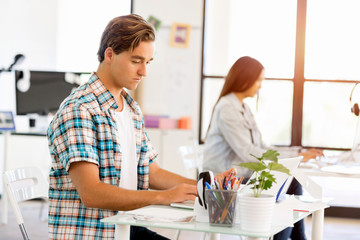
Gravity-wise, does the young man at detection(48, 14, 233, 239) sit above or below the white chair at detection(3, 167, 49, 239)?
above

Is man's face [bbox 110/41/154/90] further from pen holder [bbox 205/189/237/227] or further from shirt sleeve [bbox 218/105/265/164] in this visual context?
shirt sleeve [bbox 218/105/265/164]

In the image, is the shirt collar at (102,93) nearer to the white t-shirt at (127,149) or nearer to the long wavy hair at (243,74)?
the white t-shirt at (127,149)

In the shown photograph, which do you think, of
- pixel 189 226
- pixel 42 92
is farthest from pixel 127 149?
pixel 42 92

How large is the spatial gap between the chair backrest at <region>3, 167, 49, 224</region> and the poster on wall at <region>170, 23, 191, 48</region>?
2.99m

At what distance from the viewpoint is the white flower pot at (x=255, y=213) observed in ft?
4.29

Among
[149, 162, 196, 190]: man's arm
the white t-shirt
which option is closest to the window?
[149, 162, 196, 190]: man's arm

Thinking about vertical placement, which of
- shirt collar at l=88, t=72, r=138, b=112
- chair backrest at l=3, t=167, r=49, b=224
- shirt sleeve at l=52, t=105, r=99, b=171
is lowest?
chair backrest at l=3, t=167, r=49, b=224

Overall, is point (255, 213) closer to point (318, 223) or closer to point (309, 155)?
point (318, 223)

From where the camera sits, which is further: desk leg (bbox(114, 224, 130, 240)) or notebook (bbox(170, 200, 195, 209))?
notebook (bbox(170, 200, 195, 209))

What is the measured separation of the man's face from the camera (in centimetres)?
177

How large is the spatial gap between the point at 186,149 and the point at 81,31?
219 cm

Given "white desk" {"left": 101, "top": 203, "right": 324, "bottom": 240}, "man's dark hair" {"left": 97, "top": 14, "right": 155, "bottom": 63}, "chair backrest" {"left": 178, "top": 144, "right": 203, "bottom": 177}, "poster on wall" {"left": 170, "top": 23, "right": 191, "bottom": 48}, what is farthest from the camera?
"poster on wall" {"left": 170, "top": 23, "right": 191, "bottom": 48}

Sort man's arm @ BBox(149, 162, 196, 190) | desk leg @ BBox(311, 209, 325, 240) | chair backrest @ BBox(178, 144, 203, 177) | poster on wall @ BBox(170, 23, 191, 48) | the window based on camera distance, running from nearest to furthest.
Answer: desk leg @ BBox(311, 209, 325, 240), man's arm @ BBox(149, 162, 196, 190), chair backrest @ BBox(178, 144, 203, 177), the window, poster on wall @ BBox(170, 23, 191, 48)

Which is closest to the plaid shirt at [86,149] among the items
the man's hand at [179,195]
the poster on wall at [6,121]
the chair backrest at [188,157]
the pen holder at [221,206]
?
the man's hand at [179,195]
